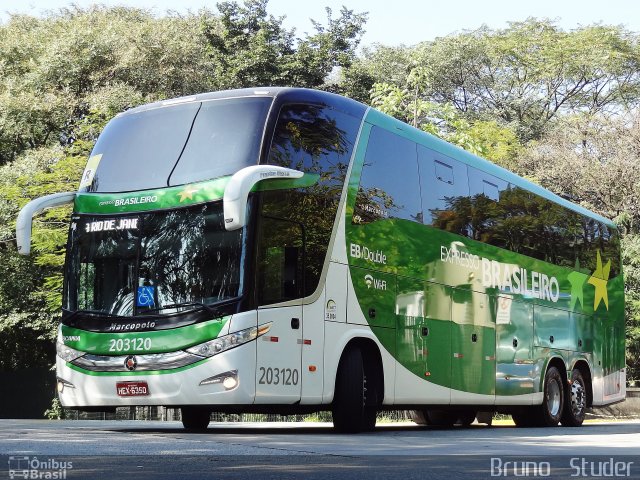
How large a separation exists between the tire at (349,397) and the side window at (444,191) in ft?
9.86

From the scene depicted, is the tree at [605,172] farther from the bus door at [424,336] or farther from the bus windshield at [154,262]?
the bus windshield at [154,262]

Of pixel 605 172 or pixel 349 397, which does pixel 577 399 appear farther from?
pixel 605 172

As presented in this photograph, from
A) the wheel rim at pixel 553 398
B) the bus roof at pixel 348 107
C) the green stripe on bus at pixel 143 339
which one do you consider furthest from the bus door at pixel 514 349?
the green stripe on bus at pixel 143 339

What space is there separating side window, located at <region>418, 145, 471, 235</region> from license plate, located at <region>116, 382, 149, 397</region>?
17.4 feet

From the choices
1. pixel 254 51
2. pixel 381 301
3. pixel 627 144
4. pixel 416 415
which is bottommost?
pixel 416 415

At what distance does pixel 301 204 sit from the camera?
45.7ft

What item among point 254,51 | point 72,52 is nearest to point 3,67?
point 72,52

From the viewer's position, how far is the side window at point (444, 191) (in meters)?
16.8

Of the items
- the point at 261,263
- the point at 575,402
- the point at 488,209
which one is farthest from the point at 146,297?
the point at 575,402

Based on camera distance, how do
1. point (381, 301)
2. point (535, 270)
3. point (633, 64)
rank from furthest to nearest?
1. point (633, 64)
2. point (535, 270)
3. point (381, 301)

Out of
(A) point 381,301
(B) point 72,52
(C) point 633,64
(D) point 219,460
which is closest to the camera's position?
(D) point 219,460

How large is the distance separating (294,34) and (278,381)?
33431 millimetres

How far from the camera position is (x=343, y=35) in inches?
1810

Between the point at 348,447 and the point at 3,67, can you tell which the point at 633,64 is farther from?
the point at 348,447
